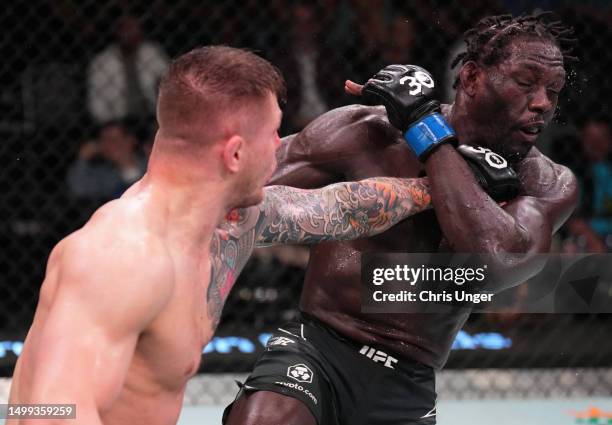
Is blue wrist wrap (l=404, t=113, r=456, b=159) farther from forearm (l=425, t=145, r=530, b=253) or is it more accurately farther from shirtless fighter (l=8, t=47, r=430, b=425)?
shirtless fighter (l=8, t=47, r=430, b=425)

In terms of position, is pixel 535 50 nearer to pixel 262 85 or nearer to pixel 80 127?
pixel 262 85

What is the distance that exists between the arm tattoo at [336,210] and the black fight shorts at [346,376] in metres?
0.35

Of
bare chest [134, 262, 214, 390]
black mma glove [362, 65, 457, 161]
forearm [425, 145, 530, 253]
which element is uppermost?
black mma glove [362, 65, 457, 161]

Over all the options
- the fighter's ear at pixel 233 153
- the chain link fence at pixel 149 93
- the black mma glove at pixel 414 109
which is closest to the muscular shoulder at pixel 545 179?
the black mma glove at pixel 414 109

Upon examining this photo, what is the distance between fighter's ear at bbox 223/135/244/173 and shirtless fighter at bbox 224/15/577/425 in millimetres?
645

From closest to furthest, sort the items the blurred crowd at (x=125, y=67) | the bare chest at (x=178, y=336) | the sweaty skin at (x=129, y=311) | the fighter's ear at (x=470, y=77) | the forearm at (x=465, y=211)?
1. the sweaty skin at (x=129, y=311)
2. the bare chest at (x=178, y=336)
3. the forearm at (x=465, y=211)
4. the fighter's ear at (x=470, y=77)
5. the blurred crowd at (x=125, y=67)

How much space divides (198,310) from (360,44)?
2261 mm

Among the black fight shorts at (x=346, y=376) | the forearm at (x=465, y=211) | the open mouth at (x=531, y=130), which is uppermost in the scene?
the open mouth at (x=531, y=130)

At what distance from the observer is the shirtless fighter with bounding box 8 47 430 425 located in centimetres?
134

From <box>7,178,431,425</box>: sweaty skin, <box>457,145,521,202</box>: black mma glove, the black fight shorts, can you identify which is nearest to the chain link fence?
the black fight shorts

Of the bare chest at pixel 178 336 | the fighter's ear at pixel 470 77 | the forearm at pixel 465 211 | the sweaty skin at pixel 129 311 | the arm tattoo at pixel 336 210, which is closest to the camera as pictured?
the sweaty skin at pixel 129 311

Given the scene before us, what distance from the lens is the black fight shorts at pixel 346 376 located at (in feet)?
7.20

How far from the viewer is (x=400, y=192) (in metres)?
2.10

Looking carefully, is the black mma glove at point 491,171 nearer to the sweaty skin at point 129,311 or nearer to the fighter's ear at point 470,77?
the fighter's ear at point 470,77
